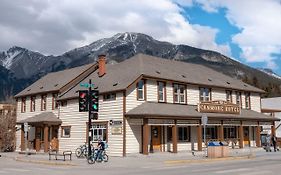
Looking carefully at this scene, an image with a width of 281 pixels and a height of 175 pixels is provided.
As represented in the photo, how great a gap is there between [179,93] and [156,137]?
4898 millimetres

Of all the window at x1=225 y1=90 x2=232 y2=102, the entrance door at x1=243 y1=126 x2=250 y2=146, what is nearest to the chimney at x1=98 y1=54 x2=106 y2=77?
the window at x1=225 y1=90 x2=232 y2=102

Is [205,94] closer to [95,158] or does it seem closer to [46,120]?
[46,120]

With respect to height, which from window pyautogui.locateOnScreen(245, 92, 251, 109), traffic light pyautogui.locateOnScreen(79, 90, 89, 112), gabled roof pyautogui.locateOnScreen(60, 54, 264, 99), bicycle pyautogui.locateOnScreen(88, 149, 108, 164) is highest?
gabled roof pyautogui.locateOnScreen(60, 54, 264, 99)

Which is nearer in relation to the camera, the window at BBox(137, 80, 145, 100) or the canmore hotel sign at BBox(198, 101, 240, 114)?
the window at BBox(137, 80, 145, 100)

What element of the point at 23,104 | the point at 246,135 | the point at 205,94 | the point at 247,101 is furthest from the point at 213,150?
the point at 23,104

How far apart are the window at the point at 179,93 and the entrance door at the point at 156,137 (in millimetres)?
3325

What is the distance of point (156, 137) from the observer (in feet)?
118

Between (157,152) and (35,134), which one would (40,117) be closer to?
(35,134)

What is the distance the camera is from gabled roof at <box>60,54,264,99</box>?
35.5m

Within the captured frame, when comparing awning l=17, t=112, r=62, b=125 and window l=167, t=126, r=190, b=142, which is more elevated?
awning l=17, t=112, r=62, b=125

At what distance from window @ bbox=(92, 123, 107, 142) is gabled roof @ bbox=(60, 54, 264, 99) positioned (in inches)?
113

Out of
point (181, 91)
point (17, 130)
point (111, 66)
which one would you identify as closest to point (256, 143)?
point (181, 91)

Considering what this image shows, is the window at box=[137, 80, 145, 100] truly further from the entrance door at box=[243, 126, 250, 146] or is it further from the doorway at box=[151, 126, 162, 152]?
the entrance door at box=[243, 126, 250, 146]

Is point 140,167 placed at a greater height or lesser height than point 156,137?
lesser
